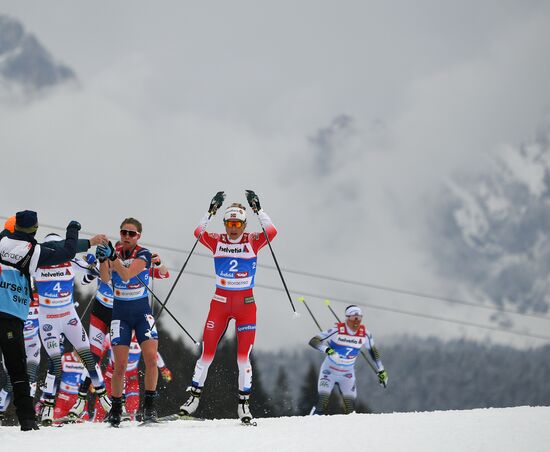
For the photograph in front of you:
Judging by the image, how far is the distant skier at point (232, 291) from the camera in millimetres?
9562

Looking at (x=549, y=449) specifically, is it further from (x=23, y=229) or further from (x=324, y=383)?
(x=324, y=383)

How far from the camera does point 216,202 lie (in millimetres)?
9773

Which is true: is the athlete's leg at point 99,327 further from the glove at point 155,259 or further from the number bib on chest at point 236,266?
the number bib on chest at point 236,266

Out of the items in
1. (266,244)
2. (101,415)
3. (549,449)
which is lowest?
(549,449)

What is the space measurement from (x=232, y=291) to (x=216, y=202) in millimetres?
1094

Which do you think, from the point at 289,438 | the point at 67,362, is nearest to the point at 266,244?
the point at 289,438

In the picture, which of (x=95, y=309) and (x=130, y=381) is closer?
(x=95, y=309)

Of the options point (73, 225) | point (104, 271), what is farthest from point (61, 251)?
point (104, 271)

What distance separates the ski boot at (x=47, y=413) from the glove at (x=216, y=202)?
120 inches

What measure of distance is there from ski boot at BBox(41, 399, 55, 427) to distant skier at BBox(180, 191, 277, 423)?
1.52 meters

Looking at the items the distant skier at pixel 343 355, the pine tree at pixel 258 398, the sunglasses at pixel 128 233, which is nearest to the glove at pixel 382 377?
the distant skier at pixel 343 355

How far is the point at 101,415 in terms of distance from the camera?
43.1ft

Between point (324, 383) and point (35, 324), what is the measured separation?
5495 millimetres

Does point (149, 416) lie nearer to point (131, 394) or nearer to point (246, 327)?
point (246, 327)
